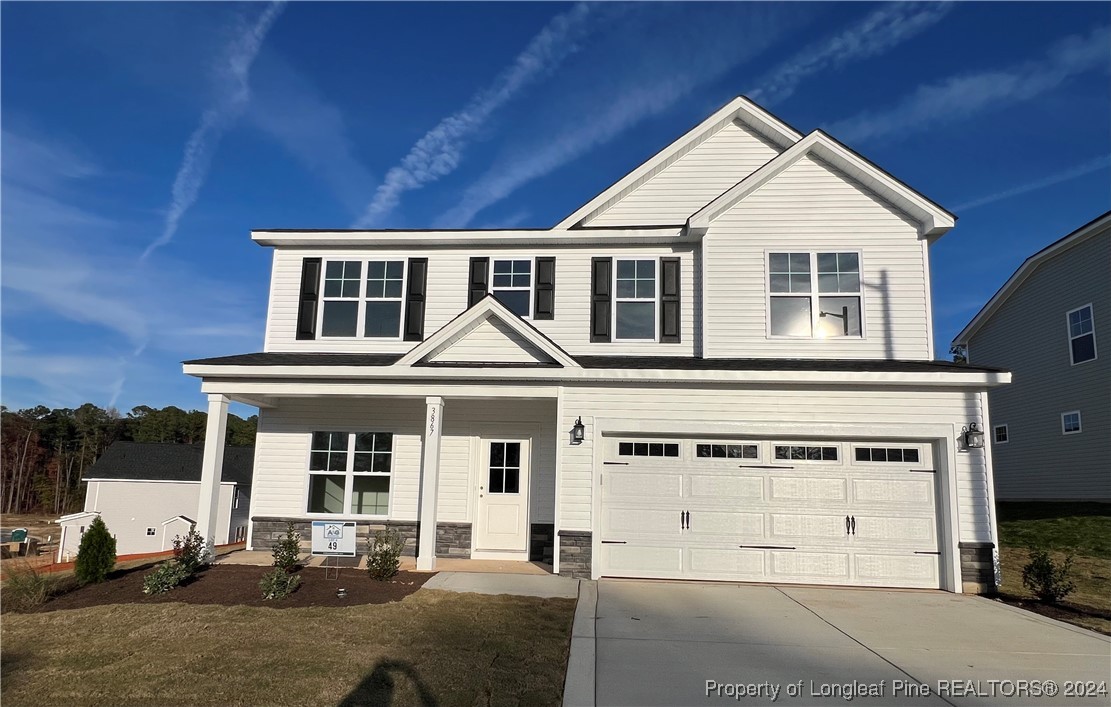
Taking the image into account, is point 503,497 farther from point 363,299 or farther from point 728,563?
point 363,299

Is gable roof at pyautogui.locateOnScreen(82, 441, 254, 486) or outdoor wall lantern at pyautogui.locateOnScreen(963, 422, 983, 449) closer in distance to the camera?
outdoor wall lantern at pyautogui.locateOnScreen(963, 422, 983, 449)

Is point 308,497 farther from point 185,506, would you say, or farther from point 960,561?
point 185,506

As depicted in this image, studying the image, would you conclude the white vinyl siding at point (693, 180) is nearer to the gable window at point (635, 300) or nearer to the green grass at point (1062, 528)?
the gable window at point (635, 300)

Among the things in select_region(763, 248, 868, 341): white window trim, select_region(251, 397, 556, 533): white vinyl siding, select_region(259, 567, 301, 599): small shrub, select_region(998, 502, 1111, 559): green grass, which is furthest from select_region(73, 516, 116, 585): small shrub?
select_region(998, 502, 1111, 559): green grass

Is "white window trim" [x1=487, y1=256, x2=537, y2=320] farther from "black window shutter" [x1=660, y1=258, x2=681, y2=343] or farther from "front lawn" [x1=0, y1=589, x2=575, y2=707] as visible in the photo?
"front lawn" [x1=0, y1=589, x2=575, y2=707]

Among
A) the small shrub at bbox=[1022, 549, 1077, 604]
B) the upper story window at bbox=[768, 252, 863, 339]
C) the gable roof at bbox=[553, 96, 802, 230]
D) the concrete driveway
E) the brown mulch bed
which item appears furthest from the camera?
the gable roof at bbox=[553, 96, 802, 230]

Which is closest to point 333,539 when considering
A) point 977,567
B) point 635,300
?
point 635,300

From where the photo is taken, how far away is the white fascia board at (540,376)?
10.2m

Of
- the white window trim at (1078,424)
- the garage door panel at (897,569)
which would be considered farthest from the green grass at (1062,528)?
the garage door panel at (897,569)

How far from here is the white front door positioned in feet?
39.9

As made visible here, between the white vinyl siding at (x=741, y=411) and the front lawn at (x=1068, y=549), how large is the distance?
2.04 m

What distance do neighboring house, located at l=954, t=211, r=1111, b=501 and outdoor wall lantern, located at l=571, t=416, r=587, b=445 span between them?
11.6 meters

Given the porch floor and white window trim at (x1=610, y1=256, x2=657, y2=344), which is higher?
white window trim at (x1=610, y1=256, x2=657, y2=344)

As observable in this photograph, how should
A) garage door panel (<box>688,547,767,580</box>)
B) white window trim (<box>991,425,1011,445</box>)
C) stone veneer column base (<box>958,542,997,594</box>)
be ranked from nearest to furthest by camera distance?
stone veneer column base (<box>958,542,997,594</box>) → garage door panel (<box>688,547,767,580</box>) → white window trim (<box>991,425,1011,445</box>)
